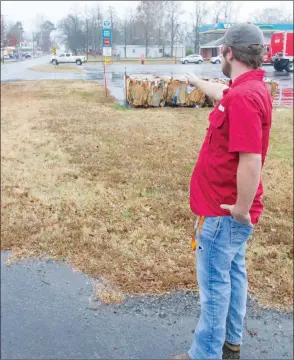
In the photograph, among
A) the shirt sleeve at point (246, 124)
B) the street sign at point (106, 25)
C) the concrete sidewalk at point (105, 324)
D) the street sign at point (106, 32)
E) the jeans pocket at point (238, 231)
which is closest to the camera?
the shirt sleeve at point (246, 124)

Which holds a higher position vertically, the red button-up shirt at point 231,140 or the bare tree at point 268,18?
the bare tree at point 268,18

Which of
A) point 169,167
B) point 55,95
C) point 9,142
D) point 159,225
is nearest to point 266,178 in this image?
point 169,167

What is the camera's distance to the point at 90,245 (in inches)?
162

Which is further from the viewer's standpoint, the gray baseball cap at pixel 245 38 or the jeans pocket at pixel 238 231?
the jeans pocket at pixel 238 231

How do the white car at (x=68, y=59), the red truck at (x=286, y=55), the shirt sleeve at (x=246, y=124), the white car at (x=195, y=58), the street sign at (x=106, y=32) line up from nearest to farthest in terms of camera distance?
the shirt sleeve at (x=246, y=124) → the white car at (x=195, y=58) → the street sign at (x=106, y=32) → the red truck at (x=286, y=55) → the white car at (x=68, y=59)

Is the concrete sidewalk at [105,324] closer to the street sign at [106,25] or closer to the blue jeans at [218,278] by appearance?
the blue jeans at [218,278]

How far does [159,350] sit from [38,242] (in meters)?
2.01

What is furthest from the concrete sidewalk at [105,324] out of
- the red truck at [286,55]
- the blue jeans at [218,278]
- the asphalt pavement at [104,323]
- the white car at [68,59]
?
the white car at [68,59]

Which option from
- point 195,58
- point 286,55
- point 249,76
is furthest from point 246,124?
point 286,55

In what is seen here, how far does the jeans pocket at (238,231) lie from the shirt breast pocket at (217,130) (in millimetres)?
399

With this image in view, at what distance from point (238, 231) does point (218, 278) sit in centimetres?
29

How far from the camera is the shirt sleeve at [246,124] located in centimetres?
176

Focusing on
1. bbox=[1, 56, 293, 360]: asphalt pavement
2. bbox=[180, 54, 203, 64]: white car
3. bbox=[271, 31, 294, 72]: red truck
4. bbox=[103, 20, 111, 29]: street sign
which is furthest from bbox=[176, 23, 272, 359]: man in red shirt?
bbox=[271, 31, 294, 72]: red truck

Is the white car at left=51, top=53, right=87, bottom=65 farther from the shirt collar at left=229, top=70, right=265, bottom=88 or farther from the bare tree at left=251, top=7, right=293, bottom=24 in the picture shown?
the shirt collar at left=229, top=70, right=265, bottom=88
